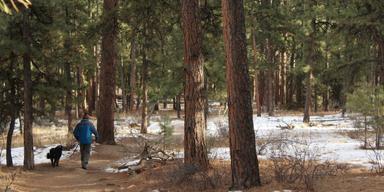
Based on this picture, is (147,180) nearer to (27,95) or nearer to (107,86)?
(27,95)

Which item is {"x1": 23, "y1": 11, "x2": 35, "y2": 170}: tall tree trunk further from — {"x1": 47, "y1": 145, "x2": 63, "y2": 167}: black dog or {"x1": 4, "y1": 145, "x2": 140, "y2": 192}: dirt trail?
{"x1": 47, "y1": 145, "x2": 63, "y2": 167}: black dog

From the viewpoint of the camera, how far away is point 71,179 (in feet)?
47.0

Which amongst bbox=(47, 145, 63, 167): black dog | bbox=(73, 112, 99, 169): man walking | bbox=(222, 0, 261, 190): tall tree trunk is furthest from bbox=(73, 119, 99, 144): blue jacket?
bbox=(222, 0, 261, 190): tall tree trunk

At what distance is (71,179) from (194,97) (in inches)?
186

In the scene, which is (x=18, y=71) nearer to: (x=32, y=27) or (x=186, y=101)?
(x=32, y=27)

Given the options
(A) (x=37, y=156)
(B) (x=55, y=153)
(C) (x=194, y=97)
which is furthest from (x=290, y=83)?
(C) (x=194, y=97)

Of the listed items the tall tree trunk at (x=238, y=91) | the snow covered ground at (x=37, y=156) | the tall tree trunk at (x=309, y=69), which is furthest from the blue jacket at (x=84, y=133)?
the tall tree trunk at (x=309, y=69)

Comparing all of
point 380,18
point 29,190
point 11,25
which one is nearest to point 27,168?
point 29,190

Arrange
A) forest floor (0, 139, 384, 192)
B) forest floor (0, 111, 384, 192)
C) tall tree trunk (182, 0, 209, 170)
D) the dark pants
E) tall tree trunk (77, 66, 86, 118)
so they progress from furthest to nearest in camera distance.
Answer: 1. tall tree trunk (77, 66, 86, 118)
2. the dark pants
3. tall tree trunk (182, 0, 209, 170)
4. forest floor (0, 111, 384, 192)
5. forest floor (0, 139, 384, 192)

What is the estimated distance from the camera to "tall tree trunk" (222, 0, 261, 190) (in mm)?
9258

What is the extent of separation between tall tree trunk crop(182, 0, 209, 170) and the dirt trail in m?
1.96

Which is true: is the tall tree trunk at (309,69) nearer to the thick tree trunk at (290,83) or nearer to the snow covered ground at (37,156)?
the thick tree trunk at (290,83)

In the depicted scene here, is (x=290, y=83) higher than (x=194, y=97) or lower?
higher

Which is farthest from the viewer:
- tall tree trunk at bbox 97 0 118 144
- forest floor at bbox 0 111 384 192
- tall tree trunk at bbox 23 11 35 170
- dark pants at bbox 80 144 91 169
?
tall tree trunk at bbox 97 0 118 144
